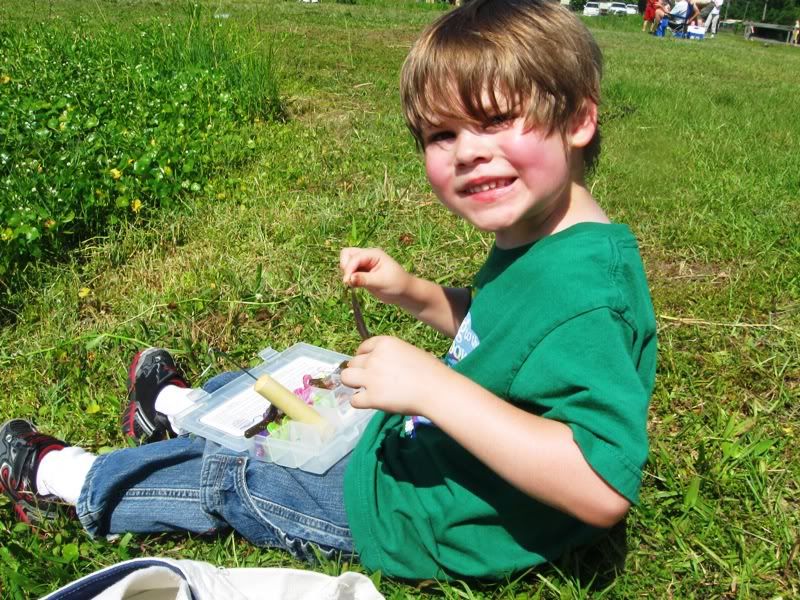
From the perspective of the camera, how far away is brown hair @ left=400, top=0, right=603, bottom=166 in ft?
4.54

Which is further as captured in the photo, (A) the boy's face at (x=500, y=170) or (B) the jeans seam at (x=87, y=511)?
(B) the jeans seam at (x=87, y=511)

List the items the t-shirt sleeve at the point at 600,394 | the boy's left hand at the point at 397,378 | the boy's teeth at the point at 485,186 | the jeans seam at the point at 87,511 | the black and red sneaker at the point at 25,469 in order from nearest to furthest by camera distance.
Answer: the t-shirt sleeve at the point at 600,394
the boy's left hand at the point at 397,378
the boy's teeth at the point at 485,186
the jeans seam at the point at 87,511
the black and red sneaker at the point at 25,469

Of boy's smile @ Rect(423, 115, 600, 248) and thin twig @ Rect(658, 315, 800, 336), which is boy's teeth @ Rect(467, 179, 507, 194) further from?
thin twig @ Rect(658, 315, 800, 336)

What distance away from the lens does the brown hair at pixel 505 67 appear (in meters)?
1.38

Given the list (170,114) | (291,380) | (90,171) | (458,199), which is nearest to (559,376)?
(458,199)

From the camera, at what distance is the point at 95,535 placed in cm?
183

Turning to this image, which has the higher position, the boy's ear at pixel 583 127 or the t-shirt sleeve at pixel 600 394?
the boy's ear at pixel 583 127

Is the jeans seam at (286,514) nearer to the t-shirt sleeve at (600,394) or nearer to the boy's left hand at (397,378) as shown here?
the boy's left hand at (397,378)

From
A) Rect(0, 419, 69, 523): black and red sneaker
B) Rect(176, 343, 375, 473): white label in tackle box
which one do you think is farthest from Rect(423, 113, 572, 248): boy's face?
Rect(0, 419, 69, 523): black and red sneaker

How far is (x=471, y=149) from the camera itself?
1.40 metres

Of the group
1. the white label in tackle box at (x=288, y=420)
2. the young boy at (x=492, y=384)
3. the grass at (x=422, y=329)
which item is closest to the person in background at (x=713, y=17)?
the grass at (x=422, y=329)

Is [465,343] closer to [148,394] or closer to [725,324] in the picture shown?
[148,394]

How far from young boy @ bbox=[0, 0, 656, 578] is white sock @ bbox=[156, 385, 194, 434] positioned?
27 cm

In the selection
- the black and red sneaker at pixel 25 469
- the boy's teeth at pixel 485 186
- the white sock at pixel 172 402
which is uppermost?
the boy's teeth at pixel 485 186
